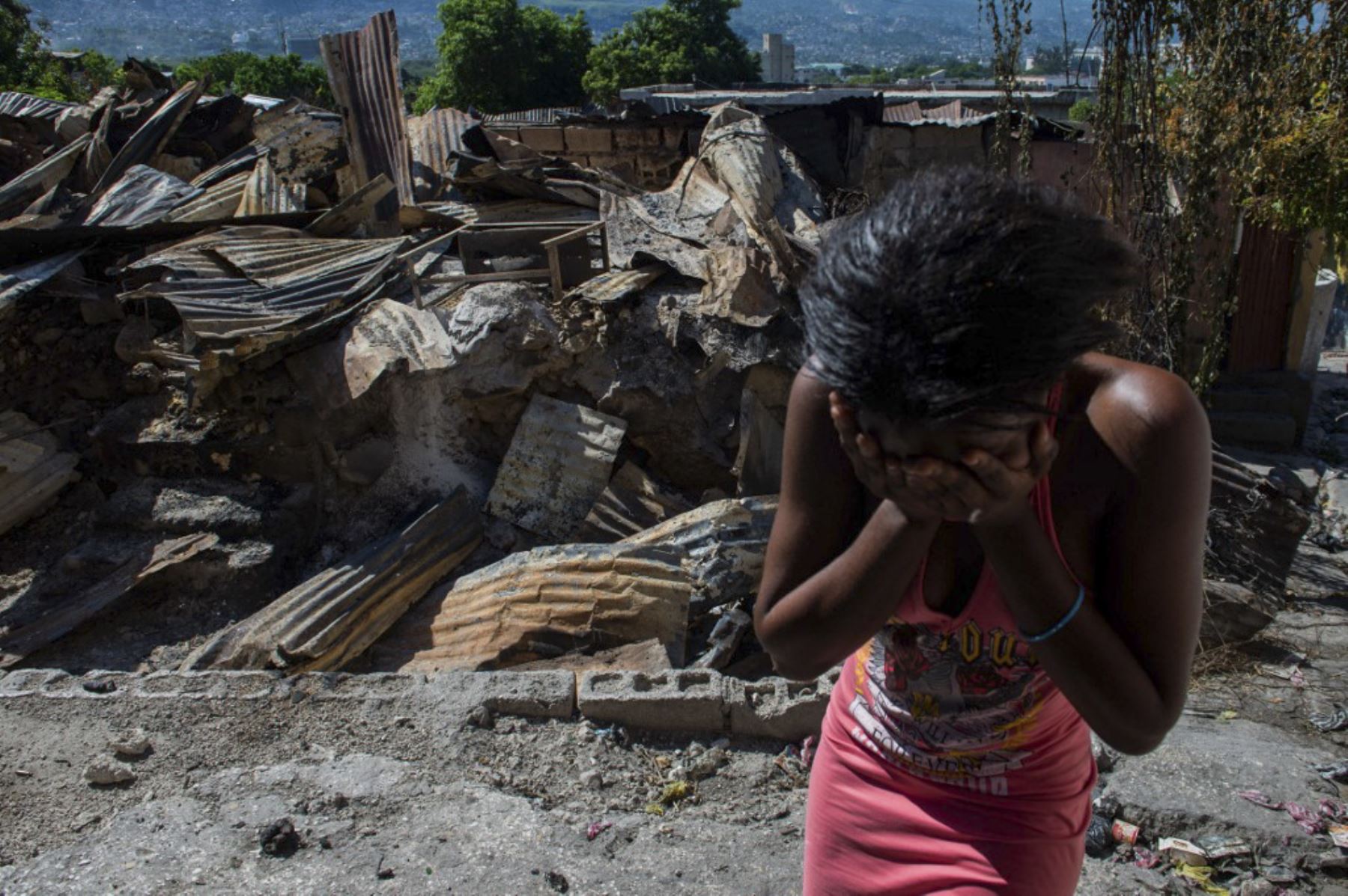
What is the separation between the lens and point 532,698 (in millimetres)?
3637

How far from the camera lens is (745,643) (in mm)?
4527

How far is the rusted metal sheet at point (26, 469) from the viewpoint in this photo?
553 cm

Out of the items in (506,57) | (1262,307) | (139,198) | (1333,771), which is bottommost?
(1333,771)

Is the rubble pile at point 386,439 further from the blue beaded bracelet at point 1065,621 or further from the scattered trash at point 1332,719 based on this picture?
the blue beaded bracelet at point 1065,621

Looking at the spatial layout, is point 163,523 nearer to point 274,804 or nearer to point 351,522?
point 351,522

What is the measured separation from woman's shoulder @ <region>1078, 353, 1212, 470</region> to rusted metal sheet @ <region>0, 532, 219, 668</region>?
202 inches

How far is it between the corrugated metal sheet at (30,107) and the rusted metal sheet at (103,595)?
23.1 ft

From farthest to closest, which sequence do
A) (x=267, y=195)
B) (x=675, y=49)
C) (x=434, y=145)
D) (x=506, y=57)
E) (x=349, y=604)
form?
(x=675, y=49) < (x=506, y=57) < (x=434, y=145) < (x=267, y=195) < (x=349, y=604)

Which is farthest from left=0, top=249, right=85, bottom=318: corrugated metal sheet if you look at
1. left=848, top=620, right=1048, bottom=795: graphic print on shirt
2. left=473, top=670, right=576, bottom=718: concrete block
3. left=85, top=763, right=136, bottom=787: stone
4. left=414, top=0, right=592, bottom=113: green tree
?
left=414, top=0, right=592, bottom=113: green tree

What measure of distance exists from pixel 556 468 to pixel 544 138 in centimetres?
687

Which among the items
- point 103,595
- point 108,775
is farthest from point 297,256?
point 108,775

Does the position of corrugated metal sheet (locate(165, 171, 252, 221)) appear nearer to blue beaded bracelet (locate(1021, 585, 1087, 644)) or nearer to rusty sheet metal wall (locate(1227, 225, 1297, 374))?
blue beaded bracelet (locate(1021, 585, 1087, 644))

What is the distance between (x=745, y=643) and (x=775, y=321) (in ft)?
6.45

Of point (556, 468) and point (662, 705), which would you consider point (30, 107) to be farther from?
point (662, 705)
